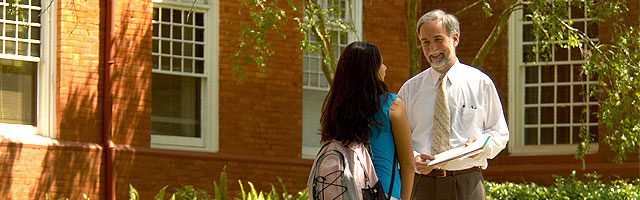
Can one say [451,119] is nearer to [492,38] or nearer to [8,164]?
[492,38]

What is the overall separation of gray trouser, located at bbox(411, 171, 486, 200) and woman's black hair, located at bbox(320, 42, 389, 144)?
36.2 inches

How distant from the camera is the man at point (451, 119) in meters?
6.56

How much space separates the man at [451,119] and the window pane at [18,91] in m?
8.90

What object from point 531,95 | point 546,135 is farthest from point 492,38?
point 546,135

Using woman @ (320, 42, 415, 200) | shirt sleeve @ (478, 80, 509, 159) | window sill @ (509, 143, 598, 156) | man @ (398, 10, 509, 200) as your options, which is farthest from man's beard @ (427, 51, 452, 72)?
window sill @ (509, 143, 598, 156)

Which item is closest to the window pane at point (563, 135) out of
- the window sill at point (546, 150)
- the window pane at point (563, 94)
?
the window sill at point (546, 150)

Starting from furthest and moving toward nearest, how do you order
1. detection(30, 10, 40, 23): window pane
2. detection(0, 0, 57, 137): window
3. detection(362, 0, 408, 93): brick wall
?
detection(362, 0, 408, 93): brick wall, detection(30, 10, 40, 23): window pane, detection(0, 0, 57, 137): window

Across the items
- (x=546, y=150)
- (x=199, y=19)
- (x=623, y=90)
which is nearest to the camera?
(x=623, y=90)

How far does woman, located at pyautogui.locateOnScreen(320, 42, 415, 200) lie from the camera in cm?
584

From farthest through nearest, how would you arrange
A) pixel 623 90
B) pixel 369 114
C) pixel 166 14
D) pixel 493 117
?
pixel 166 14, pixel 623 90, pixel 493 117, pixel 369 114

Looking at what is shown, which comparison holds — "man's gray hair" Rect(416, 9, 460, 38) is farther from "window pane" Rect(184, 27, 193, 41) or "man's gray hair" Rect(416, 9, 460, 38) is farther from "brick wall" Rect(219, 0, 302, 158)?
"window pane" Rect(184, 27, 193, 41)

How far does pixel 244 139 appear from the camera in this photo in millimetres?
16406

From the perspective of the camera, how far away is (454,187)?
6.55m

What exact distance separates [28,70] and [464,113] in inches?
364
